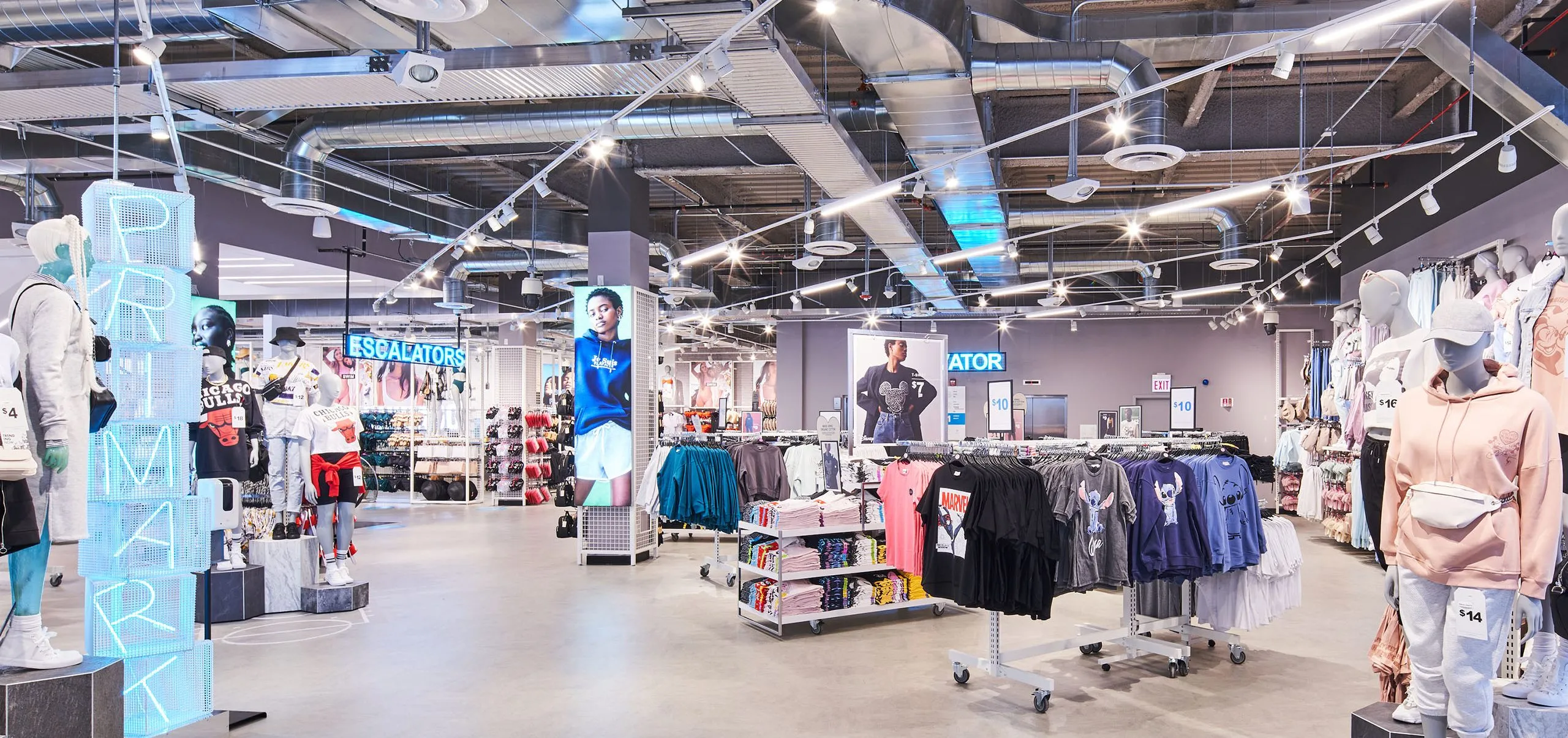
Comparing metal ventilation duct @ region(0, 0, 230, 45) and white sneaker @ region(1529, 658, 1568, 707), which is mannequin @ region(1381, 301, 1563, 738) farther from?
metal ventilation duct @ region(0, 0, 230, 45)

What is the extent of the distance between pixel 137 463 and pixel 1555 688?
5642mm

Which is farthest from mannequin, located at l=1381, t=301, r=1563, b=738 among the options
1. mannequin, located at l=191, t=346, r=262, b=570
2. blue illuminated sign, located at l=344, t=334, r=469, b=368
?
blue illuminated sign, located at l=344, t=334, r=469, b=368

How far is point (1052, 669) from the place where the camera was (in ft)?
18.7

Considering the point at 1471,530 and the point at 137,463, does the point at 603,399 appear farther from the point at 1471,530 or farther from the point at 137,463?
the point at 1471,530

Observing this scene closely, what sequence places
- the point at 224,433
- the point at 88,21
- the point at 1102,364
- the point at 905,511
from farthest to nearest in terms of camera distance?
the point at 1102,364, the point at 224,433, the point at 905,511, the point at 88,21

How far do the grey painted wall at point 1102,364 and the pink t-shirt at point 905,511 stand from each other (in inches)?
409

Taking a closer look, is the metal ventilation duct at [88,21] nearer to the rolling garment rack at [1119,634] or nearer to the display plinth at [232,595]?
the display plinth at [232,595]


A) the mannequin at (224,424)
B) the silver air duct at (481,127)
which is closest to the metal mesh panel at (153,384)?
the mannequin at (224,424)

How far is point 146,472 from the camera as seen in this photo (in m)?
4.20

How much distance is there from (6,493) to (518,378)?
14296mm

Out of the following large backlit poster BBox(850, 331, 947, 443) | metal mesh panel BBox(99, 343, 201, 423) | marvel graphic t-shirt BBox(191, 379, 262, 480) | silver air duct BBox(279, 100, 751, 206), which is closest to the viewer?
metal mesh panel BBox(99, 343, 201, 423)

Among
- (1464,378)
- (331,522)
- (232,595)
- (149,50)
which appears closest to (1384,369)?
(1464,378)

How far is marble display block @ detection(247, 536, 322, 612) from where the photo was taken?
7.39 m

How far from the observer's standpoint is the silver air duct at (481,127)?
25.1ft
